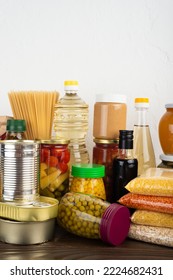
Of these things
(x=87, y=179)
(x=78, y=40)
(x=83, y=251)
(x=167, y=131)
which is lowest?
(x=83, y=251)

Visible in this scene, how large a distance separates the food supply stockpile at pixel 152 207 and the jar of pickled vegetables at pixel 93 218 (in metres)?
0.04

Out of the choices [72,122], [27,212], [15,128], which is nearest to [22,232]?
[27,212]

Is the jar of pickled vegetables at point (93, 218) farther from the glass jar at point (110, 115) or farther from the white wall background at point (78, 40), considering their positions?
Result: the white wall background at point (78, 40)

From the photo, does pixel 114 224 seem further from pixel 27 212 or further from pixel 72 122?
pixel 72 122

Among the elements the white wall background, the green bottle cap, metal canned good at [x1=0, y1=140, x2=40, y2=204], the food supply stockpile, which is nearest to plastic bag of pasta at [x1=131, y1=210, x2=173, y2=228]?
the food supply stockpile

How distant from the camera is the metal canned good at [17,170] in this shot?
0.82 meters

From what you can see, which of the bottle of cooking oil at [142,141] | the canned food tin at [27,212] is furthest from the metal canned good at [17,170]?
the bottle of cooking oil at [142,141]

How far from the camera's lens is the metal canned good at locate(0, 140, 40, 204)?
2.70 feet

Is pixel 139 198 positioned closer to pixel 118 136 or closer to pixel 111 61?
pixel 118 136

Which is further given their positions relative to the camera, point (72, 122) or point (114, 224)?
point (72, 122)

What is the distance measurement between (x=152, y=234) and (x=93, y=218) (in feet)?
0.43

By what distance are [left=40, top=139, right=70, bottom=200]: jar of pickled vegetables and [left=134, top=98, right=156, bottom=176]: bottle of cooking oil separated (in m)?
0.26

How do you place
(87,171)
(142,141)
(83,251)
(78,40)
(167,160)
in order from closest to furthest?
(83,251) → (87,171) → (167,160) → (142,141) → (78,40)

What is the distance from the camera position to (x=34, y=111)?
100cm
